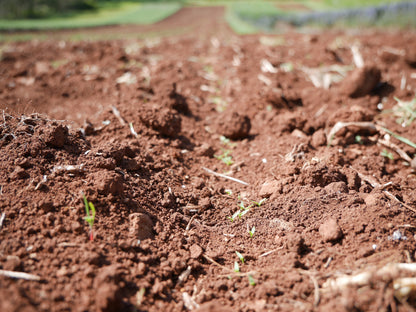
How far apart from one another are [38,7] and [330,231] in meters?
27.1

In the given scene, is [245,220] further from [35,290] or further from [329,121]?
[329,121]

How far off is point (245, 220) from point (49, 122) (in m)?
1.93

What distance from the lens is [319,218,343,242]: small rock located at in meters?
2.28

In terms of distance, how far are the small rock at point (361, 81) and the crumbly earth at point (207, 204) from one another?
21 mm

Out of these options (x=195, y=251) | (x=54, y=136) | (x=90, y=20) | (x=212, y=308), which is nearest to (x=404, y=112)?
(x=195, y=251)

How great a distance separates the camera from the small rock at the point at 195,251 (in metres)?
2.30

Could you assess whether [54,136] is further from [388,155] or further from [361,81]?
[361,81]

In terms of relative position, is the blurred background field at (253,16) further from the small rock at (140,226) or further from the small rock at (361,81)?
the small rock at (140,226)

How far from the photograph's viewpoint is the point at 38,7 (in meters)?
23.0

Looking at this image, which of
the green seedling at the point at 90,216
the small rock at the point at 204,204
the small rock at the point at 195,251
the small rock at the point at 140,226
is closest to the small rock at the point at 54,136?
the green seedling at the point at 90,216

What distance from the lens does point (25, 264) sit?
1873mm

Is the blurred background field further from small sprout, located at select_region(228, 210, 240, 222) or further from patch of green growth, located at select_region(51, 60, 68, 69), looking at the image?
small sprout, located at select_region(228, 210, 240, 222)

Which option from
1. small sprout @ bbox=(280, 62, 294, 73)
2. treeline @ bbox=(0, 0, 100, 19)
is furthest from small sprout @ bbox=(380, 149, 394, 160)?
treeline @ bbox=(0, 0, 100, 19)

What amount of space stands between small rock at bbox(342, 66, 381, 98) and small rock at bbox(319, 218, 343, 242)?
291 centimetres
